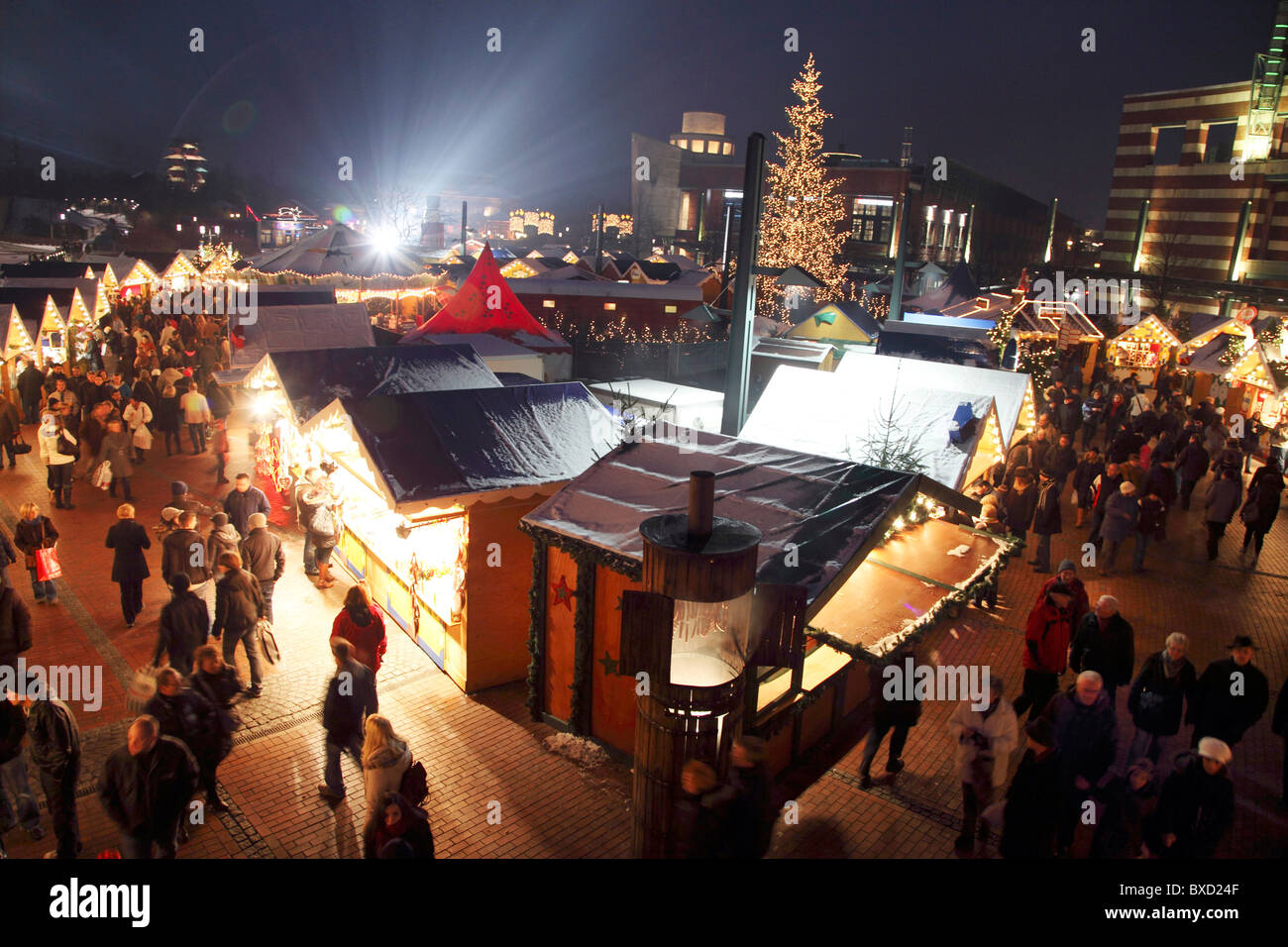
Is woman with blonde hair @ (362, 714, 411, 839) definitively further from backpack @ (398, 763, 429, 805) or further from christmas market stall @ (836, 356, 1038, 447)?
christmas market stall @ (836, 356, 1038, 447)

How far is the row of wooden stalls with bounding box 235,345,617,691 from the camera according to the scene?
6.91 metres

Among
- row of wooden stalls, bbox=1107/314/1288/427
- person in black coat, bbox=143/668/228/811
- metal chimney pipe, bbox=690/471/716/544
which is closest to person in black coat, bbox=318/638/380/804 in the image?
person in black coat, bbox=143/668/228/811

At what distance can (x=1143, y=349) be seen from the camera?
24.2 m

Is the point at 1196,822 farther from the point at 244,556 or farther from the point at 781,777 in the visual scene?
the point at 244,556

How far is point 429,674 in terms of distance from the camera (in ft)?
24.9

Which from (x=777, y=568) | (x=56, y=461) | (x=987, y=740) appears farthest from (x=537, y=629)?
(x=56, y=461)

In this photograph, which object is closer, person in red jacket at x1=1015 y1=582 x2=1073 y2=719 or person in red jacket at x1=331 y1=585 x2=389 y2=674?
person in red jacket at x1=331 y1=585 x2=389 y2=674

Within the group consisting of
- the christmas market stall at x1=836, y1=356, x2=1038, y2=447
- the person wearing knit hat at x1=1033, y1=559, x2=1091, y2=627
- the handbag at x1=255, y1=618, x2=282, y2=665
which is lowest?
the handbag at x1=255, y1=618, x2=282, y2=665

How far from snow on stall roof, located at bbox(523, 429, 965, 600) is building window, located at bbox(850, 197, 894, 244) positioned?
57.4 meters

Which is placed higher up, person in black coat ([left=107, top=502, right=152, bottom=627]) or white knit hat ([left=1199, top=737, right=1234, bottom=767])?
white knit hat ([left=1199, top=737, right=1234, bottom=767])

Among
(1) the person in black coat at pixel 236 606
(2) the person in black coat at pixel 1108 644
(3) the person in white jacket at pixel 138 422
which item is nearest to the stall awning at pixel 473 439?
(1) the person in black coat at pixel 236 606

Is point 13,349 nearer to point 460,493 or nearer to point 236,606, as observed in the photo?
point 236,606

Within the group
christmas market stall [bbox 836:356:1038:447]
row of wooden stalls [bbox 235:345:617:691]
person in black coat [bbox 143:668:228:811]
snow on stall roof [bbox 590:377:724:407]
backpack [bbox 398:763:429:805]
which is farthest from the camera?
snow on stall roof [bbox 590:377:724:407]

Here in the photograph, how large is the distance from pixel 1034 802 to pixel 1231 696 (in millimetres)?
2387
